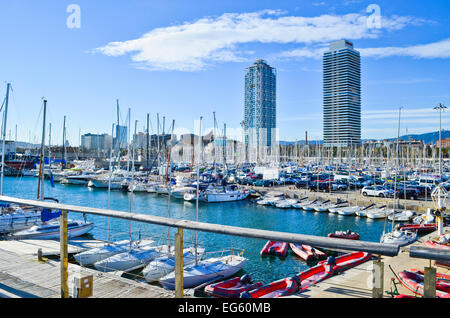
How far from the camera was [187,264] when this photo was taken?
15234mm

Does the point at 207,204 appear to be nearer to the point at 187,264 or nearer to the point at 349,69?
the point at 187,264

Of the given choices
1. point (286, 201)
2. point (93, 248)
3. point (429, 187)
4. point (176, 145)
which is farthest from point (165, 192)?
point (176, 145)

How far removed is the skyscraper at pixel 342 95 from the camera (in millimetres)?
176250

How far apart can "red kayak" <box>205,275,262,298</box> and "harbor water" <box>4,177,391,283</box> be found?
1.42m

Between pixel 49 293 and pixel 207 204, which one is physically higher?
pixel 49 293

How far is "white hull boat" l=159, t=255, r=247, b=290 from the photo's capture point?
13766 millimetres

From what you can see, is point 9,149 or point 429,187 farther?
point 9,149

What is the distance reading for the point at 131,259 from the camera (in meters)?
15.8

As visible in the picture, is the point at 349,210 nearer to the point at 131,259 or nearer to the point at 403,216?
the point at 403,216

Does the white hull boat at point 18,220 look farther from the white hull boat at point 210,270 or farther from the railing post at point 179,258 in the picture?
the railing post at point 179,258


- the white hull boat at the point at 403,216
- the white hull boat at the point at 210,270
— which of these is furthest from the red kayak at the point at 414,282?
the white hull boat at the point at 403,216

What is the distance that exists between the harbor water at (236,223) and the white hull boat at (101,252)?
76 cm

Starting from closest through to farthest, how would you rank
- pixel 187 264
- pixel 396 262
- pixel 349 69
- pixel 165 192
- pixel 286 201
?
pixel 396 262
pixel 187 264
pixel 286 201
pixel 165 192
pixel 349 69
